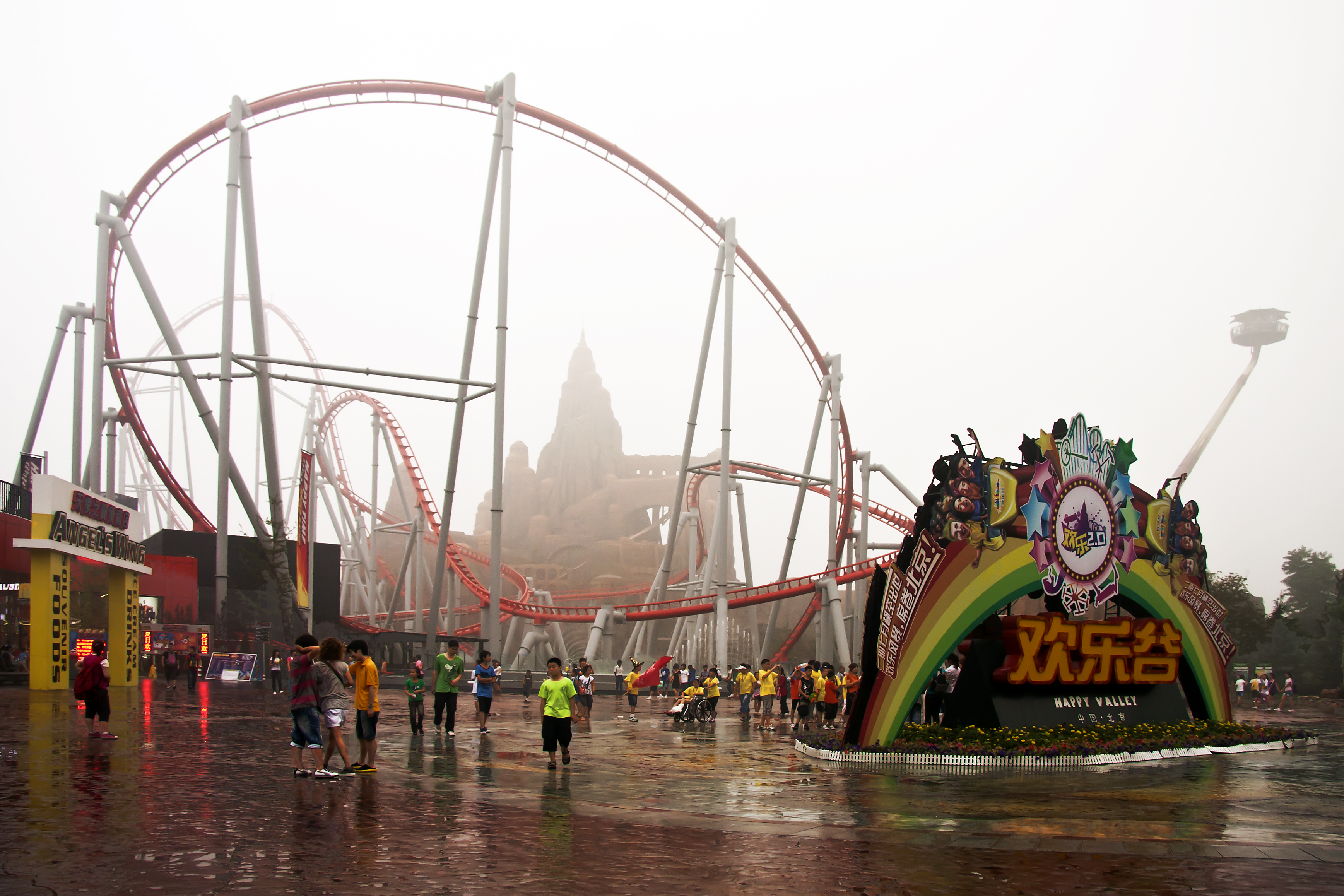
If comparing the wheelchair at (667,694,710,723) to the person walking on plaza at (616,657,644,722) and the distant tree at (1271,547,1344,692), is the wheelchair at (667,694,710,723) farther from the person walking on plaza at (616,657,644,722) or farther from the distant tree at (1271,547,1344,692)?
the distant tree at (1271,547,1344,692)

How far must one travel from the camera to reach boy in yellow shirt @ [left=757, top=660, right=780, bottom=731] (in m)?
19.8

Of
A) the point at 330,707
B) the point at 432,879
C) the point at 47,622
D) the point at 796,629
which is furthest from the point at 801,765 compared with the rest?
the point at 796,629

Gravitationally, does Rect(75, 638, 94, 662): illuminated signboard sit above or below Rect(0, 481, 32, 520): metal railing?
below

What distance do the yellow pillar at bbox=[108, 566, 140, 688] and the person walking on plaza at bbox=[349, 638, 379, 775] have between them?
1585 centimetres

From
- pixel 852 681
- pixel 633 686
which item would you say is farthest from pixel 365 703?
pixel 633 686

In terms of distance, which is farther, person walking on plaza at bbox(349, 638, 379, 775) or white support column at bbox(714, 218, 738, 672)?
white support column at bbox(714, 218, 738, 672)

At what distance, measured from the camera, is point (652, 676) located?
3150cm

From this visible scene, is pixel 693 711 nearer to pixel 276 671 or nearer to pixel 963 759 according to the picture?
pixel 963 759

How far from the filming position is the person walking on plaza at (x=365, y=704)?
10430 millimetres

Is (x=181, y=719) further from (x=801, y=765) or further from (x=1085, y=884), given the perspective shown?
(x=1085, y=884)

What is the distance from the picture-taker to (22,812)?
746 cm

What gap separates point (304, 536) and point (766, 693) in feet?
44.2

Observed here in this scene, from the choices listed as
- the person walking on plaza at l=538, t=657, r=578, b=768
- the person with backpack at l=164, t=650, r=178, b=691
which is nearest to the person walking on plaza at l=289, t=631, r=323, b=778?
the person walking on plaza at l=538, t=657, r=578, b=768

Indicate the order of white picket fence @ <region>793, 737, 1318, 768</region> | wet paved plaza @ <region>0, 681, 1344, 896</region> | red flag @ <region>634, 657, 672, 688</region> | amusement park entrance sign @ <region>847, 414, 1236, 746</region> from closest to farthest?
wet paved plaza @ <region>0, 681, 1344, 896</region> < white picket fence @ <region>793, 737, 1318, 768</region> < amusement park entrance sign @ <region>847, 414, 1236, 746</region> < red flag @ <region>634, 657, 672, 688</region>
